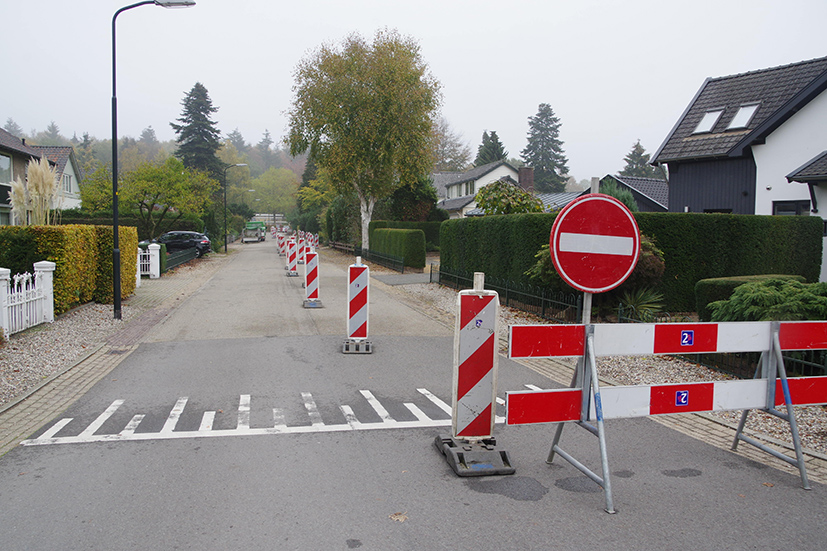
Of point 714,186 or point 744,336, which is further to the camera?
point 714,186

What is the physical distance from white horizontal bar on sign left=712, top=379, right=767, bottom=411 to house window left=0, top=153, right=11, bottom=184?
138 feet

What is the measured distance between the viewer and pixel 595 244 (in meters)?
4.54

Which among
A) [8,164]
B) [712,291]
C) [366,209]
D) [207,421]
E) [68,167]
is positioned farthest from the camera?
[68,167]

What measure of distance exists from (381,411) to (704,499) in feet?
11.1

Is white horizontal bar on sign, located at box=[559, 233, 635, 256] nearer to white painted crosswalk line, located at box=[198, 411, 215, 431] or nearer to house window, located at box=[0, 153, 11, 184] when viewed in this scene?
white painted crosswalk line, located at box=[198, 411, 215, 431]

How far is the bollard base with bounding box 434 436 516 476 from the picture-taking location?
4.77 metres

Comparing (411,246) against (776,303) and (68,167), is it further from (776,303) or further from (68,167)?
(68,167)

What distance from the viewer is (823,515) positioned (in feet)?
13.6

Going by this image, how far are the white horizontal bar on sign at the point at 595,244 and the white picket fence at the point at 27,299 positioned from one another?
9.19 m

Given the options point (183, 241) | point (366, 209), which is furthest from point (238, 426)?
point (366, 209)

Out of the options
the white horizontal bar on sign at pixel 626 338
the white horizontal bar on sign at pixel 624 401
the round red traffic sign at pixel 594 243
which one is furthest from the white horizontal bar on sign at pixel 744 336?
the round red traffic sign at pixel 594 243

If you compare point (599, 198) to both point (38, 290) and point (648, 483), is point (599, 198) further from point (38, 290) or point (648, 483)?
point (38, 290)

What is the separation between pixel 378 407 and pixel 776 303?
549cm

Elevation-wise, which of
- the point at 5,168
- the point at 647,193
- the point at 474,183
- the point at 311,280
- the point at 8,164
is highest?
the point at 474,183
